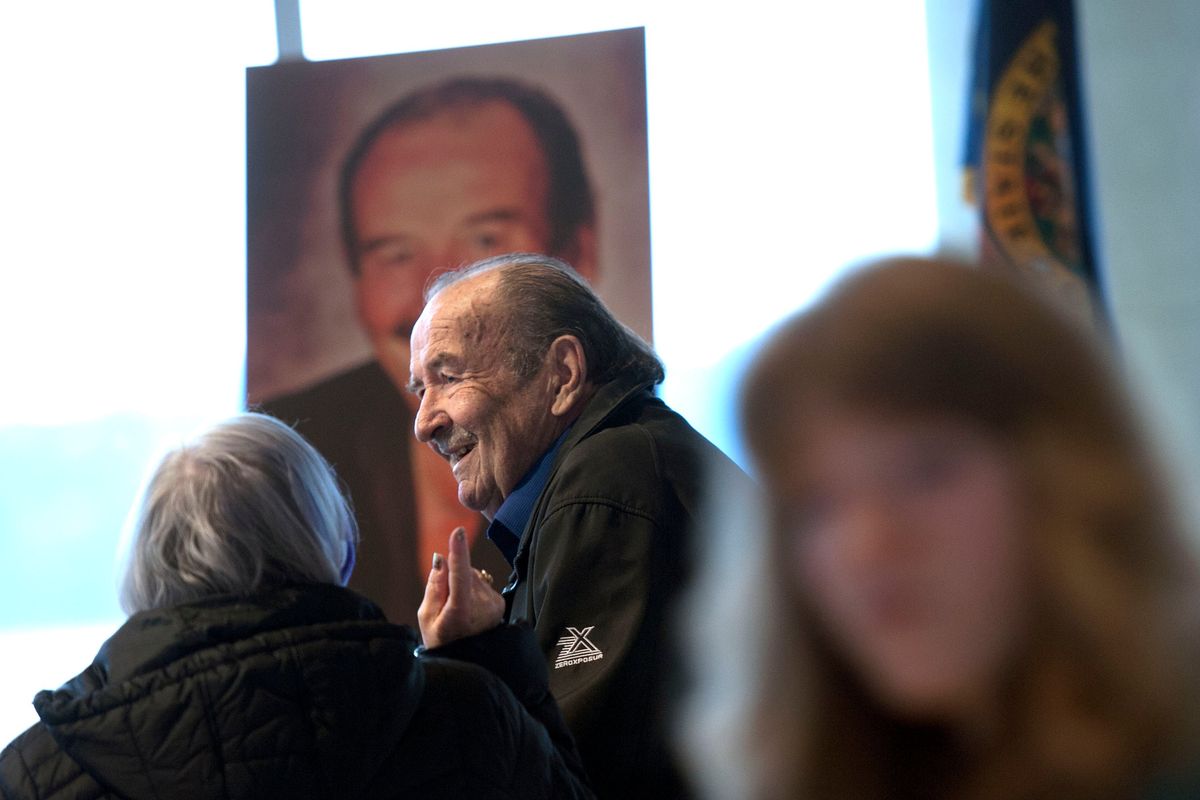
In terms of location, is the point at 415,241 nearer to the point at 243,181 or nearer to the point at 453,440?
the point at 243,181

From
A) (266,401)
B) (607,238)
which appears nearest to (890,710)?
(607,238)

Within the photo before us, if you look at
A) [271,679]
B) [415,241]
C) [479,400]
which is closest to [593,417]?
[479,400]

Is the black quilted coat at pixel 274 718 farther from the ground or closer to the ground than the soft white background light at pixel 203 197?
closer to the ground

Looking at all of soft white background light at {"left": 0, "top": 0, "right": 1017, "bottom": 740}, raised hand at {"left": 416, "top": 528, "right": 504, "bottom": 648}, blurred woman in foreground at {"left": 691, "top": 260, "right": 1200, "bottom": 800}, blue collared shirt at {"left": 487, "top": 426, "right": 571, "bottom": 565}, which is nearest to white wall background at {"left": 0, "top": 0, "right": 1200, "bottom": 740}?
soft white background light at {"left": 0, "top": 0, "right": 1017, "bottom": 740}

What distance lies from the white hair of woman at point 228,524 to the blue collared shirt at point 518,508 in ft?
2.38

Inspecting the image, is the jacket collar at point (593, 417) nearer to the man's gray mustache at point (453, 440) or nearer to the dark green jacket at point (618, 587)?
the dark green jacket at point (618, 587)

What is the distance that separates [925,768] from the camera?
2.39 feet

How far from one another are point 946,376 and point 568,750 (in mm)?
1164

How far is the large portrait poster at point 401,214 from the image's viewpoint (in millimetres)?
3797

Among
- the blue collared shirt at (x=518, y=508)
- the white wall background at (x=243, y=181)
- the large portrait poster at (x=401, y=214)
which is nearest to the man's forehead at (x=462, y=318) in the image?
the blue collared shirt at (x=518, y=508)

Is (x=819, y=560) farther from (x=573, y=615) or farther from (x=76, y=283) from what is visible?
(x=76, y=283)

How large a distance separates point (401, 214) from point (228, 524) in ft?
8.09

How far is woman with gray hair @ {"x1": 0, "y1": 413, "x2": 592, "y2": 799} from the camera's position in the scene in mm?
1478

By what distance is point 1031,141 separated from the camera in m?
3.88
